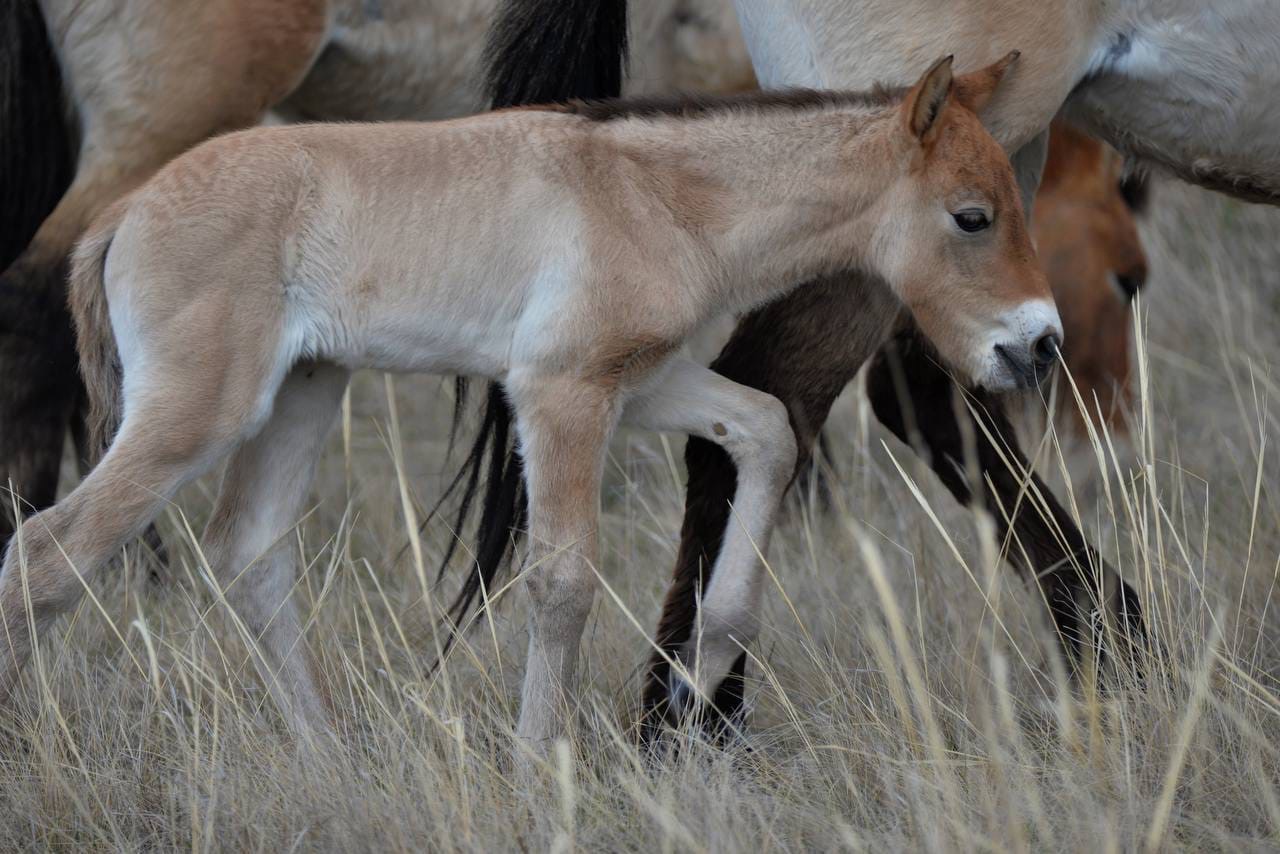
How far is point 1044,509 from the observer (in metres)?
3.76

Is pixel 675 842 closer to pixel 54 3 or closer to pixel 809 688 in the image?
pixel 809 688

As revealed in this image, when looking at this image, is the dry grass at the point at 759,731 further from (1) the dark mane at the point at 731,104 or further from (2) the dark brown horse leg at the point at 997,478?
(1) the dark mane at the point at 731,104

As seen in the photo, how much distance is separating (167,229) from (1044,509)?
2011mm

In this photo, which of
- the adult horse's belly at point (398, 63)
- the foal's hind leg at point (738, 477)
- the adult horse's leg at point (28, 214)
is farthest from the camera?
the adult horse's belly at point (398, 63)

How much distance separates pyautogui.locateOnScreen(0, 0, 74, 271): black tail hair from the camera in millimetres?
4184

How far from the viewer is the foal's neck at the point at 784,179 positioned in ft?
10.5

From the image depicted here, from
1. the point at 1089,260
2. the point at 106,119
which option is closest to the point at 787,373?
the point at 1089,260

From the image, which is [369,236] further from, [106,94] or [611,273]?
[106,94]

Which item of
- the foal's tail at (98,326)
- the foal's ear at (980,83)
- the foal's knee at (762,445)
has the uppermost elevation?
the foal's ear at (980,83)

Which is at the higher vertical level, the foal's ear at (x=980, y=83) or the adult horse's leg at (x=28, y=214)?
the foal's ear at (x=980, y=83)

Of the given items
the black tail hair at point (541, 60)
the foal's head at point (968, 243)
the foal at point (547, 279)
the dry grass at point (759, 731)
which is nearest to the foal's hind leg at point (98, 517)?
the foal at point (547, 279)

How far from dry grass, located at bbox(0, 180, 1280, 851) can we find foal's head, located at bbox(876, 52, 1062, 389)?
25 centimetres

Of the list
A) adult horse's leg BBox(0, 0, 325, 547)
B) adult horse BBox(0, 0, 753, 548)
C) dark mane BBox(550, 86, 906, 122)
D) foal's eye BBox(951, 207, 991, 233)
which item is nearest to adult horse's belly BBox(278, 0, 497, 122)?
adult horse BBox(0, 0, 753, 548)

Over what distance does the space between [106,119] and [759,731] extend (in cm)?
226
